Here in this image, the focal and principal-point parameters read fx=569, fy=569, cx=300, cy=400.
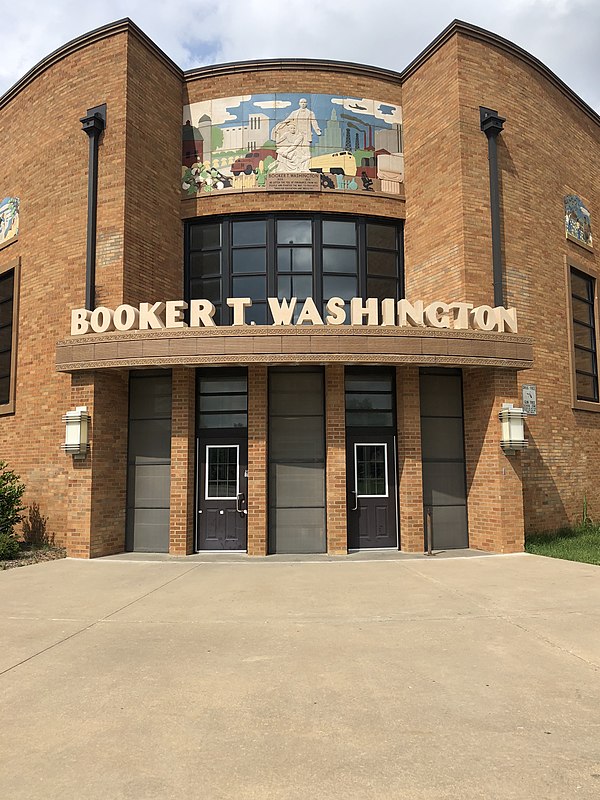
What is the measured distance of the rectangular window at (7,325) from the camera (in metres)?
14.8

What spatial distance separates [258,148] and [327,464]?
822cm

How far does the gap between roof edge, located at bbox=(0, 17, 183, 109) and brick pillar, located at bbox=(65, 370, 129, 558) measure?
8184 mm

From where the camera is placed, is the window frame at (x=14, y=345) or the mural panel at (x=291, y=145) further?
the window frame at (x=14, y=345)

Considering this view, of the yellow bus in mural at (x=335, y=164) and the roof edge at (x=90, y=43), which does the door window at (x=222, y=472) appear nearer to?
the yellow bus in mural at (x=335, y=164)

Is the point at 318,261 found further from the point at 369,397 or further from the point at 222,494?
the point at 222,494

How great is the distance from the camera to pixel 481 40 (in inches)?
546

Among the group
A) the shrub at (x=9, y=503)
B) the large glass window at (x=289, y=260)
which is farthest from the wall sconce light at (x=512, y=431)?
the shrub at (x=9, y=503)

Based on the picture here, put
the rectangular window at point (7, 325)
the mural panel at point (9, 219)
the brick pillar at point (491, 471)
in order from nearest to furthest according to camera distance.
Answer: the brick pillar at point (491, 471) < the rectangular window at point (7, 325) < the mural panel at point (9, 219)

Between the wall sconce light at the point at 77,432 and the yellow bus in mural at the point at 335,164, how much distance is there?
815 centimetres

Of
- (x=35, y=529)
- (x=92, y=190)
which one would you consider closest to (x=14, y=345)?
(x=92, y=190)

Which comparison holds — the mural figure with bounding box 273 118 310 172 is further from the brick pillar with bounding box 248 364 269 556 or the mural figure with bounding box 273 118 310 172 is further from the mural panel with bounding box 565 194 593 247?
the mural panel with bounding box 565 194 593 247

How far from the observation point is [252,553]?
11.7 m

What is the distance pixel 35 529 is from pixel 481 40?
627 inches

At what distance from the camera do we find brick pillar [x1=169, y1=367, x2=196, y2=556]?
12.0 m
